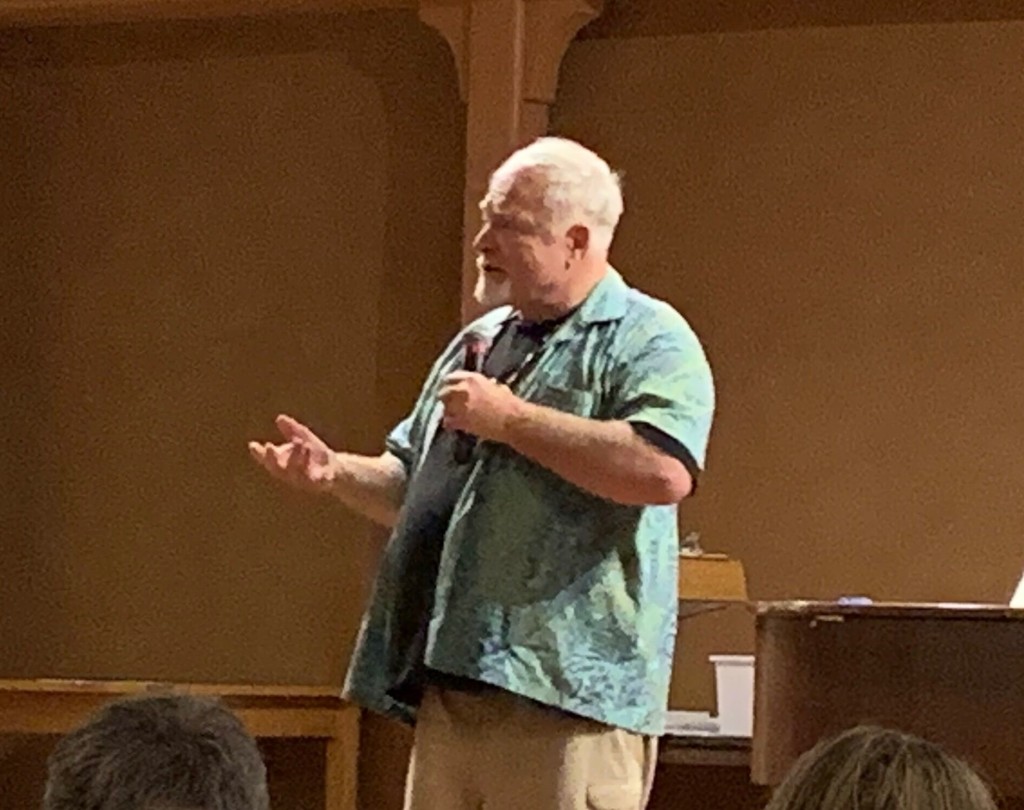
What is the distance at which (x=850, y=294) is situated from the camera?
479 cm

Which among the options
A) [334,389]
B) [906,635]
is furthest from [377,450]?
[906,635]

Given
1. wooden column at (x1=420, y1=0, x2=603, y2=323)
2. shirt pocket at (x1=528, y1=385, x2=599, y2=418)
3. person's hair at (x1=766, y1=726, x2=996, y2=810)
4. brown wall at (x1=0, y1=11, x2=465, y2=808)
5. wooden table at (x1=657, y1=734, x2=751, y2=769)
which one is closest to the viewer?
person's hair at (x1=766, y1=726, x2=996, y2=810)

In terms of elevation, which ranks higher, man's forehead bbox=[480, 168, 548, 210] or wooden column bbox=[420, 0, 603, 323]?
wooden column bbox=[420, 0, 603, 323]

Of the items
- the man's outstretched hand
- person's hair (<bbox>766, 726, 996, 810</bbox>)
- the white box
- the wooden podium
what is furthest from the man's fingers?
the white box

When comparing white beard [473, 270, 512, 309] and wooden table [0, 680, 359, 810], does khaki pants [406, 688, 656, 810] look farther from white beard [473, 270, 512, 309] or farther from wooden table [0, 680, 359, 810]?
wooden table [0, 680, 359, 810]

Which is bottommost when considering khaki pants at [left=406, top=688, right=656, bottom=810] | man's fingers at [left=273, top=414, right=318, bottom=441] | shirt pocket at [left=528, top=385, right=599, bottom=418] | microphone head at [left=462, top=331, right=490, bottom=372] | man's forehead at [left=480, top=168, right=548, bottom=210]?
khaki pants at [left=406, top=688, right=656, bottom=810]

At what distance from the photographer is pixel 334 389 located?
531cm

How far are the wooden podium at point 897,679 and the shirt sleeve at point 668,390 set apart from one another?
519 millimetres

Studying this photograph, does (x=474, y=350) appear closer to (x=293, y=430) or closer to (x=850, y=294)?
(x=293, y=430)

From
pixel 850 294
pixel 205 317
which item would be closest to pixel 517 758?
pixel 850 294

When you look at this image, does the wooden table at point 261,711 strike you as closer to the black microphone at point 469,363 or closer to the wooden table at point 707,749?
the wooden table at point 707,749

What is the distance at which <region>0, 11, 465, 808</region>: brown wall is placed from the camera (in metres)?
5.28

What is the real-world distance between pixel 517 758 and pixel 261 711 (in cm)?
220

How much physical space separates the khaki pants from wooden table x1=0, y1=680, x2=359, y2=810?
1598 millimetres
